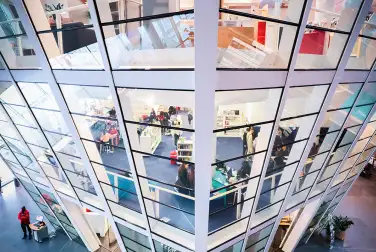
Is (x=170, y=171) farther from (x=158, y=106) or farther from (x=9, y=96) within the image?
(x=9, y=96)

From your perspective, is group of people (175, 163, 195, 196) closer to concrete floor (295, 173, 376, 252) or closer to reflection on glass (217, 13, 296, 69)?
reflection on glass (217, 13, 296, 69)

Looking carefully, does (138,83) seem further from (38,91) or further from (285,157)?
(285,157)

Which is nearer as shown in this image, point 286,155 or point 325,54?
point 325,54

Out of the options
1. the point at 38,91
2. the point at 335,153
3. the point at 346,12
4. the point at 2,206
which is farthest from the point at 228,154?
the point at 2,206

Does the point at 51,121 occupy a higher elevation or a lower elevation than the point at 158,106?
lower

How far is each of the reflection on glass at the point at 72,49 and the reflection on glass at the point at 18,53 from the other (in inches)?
33.0

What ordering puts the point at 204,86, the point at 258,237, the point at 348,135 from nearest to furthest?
the point at 204,86, the point at 348,135, the point at 258,237

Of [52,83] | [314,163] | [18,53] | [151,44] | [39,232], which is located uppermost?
[151,44]

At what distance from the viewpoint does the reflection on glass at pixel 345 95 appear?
6492 mm

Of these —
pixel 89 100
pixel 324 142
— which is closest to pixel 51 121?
pixel 89 100

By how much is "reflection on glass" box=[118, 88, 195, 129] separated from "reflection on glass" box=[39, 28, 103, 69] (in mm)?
950

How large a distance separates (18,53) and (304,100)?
7.36 m

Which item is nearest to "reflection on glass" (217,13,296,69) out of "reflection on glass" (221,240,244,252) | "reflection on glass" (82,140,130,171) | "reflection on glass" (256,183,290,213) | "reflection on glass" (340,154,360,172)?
"reflection on glass" (82,140,130,171)

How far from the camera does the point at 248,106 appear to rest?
563 cm
